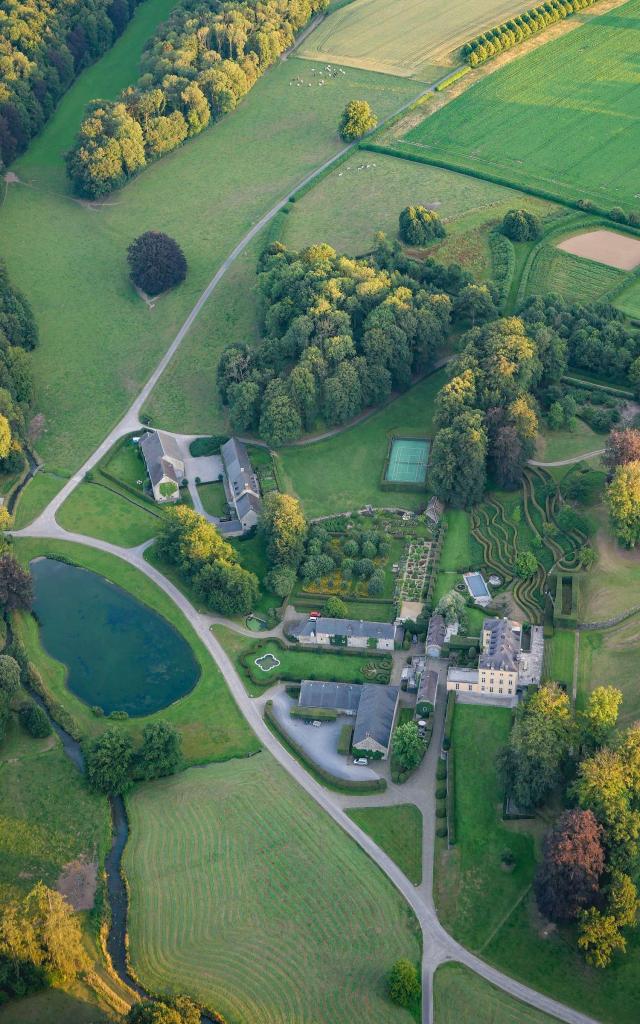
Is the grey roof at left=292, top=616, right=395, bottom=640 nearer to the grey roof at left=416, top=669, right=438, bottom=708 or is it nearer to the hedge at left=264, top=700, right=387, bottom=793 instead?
the grey roof at left=416, top=669, right=438, bottom=708

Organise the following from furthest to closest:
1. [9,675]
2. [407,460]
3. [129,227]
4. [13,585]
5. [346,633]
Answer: [129,227], [407,460], [13,585], [346,633], [9,675]

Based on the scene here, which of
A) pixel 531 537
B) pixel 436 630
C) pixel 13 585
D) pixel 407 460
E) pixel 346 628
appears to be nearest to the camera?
pixel 436 630

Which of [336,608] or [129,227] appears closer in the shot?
[336,608]

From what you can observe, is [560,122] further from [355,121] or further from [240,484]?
[240,484]

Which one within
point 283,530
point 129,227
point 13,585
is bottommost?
point 13,585

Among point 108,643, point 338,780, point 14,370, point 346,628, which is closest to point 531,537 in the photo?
point 346,628

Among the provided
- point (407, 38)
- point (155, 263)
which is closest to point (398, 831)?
point (155, 263)

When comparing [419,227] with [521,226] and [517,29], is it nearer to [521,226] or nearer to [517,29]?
[521,226]

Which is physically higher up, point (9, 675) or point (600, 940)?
point (9, 675)

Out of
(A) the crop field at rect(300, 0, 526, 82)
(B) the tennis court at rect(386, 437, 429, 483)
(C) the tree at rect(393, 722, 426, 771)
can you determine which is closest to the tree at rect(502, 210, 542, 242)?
(B) the tennis court at rect(386, 437, 429, 483)
